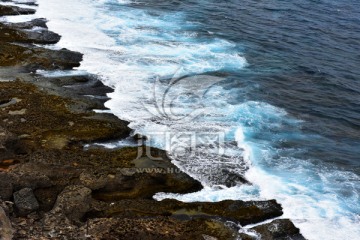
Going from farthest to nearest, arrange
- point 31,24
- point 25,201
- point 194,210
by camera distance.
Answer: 1. point 31,24
2. point 194,210
3. point 25,201

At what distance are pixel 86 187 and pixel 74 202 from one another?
1.16 metres

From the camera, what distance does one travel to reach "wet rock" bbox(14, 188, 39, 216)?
1898 cm

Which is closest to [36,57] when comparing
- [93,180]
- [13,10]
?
[13,10]

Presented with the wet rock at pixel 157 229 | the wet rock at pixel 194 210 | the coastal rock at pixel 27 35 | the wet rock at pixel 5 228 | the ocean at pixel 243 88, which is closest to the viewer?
the wet rock at pixel 5 228

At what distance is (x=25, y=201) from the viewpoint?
19312mm

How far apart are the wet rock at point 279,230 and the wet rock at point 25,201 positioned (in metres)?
8.79

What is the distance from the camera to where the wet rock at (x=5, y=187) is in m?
19.6

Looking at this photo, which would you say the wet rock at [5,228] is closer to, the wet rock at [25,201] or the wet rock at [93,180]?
the wet rock at [25,201]

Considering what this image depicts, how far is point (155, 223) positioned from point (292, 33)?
32.7 meters

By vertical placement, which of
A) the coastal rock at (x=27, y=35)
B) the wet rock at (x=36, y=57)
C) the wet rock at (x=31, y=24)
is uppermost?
the wet rock at (x=31, y=24)

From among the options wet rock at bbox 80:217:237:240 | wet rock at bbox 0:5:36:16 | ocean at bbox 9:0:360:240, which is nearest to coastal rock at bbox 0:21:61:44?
ocean at bbox 9:0:360:240

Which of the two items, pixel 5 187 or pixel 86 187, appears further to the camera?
pixel 86 187

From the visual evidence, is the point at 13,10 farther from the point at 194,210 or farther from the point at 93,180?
the point at 194,210

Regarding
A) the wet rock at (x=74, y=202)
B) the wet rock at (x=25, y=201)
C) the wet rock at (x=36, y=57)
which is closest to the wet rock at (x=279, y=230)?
the wet rock at (x=74, y=202)
